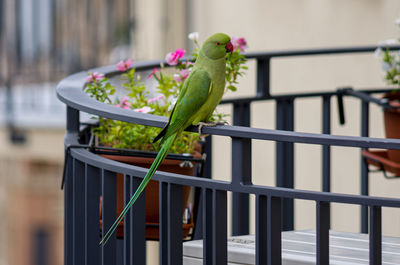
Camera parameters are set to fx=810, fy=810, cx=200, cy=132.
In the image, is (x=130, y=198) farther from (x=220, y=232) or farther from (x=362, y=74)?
(x=362, y=74)

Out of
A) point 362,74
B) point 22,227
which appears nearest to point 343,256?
point 362,74

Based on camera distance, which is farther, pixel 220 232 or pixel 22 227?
pixel 22 227

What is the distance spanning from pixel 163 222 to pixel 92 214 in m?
0.27

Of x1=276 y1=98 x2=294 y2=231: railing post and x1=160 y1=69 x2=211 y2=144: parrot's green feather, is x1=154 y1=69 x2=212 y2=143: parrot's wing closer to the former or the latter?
x1=160 y1=69 x2=211 y2=144: parrot's green feather

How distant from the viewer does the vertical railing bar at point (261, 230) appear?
6.01ft

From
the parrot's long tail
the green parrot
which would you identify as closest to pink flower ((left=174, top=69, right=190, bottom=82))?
the green parrot

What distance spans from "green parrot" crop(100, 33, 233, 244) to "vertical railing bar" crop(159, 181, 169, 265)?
0.06 m

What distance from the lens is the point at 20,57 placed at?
30.2ft

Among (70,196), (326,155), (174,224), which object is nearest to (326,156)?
(326,155)

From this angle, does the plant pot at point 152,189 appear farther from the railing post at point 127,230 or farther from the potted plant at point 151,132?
the railing post at point 127,230

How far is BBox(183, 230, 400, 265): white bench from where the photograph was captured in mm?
2096

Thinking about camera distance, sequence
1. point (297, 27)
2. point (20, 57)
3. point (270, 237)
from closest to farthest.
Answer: point (270, 237) → point (297, 27) → point (20, 57)

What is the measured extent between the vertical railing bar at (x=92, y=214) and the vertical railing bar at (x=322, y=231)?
2.21ft

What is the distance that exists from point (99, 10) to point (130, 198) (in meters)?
7.54
